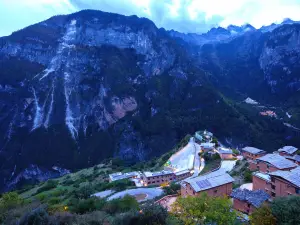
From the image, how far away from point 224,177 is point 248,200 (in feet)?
26.3

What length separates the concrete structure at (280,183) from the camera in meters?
25.8

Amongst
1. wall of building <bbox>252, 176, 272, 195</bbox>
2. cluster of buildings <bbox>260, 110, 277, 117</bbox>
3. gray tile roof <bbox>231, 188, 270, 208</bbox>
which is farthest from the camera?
cluster of buildings <bbox>260, 110, 277, 117</bbox>

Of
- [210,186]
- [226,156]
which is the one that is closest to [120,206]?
[210,186]

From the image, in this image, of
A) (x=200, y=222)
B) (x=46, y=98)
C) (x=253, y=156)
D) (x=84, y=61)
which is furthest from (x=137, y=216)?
(x=84, y=61)

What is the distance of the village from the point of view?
26.2 metres

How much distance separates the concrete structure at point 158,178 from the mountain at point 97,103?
60.7 metres

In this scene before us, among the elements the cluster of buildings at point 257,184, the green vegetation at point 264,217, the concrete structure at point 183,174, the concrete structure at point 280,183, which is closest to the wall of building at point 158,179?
the concrete structure at point 183,174

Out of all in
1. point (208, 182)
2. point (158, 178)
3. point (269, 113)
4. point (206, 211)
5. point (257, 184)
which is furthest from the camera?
point (269, 113)

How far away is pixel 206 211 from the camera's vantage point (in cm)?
1786

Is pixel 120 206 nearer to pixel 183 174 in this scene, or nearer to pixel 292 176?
pixel 292 176

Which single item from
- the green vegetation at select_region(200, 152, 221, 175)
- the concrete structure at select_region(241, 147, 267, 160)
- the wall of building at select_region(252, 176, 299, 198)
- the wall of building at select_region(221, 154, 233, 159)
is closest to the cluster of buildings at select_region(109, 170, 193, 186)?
the green vegetation at select_region(200, 152, 221, 175)

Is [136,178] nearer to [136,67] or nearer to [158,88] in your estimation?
[158,88]

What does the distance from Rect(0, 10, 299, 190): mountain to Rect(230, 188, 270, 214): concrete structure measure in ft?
314

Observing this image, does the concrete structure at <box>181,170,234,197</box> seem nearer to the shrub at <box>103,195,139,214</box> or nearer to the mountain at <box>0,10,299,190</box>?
the shrub at <box>103,195,139,214</box>
